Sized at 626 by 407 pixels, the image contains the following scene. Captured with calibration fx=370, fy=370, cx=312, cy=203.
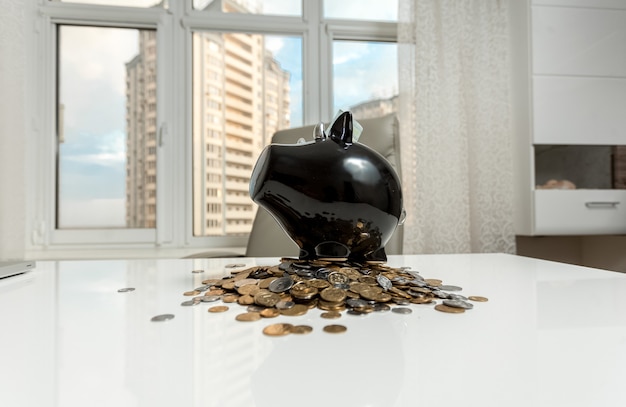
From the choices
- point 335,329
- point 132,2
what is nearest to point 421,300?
point 335,329

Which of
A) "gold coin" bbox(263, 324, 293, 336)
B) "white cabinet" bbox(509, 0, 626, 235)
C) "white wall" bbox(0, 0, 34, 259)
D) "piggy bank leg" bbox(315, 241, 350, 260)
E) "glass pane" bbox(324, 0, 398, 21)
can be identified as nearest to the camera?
"gold coin" bbox(263, 324, 293, 336)

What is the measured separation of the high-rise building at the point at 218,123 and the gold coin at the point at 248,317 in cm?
170

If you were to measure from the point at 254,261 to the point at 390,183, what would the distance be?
1.48ft

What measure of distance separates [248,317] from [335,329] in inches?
3.6

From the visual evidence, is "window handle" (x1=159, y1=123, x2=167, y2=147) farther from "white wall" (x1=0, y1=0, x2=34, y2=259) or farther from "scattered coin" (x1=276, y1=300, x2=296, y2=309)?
"scattered coin" (x1=276, y1=300, x2=296, y2=309)

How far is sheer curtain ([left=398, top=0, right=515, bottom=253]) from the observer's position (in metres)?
1.87

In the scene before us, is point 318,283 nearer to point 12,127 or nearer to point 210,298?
point 210,298

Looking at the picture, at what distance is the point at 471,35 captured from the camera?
1.95 metres

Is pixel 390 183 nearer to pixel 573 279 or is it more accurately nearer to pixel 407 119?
pixel 573 279

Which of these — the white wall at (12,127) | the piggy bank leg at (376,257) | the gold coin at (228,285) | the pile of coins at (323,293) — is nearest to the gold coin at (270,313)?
the pile of coins at (323,293)

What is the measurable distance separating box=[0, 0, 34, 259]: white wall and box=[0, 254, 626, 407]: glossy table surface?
125 centimetres

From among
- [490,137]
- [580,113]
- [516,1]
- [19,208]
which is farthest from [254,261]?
[516,1]

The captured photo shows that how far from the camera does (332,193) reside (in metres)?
0.50

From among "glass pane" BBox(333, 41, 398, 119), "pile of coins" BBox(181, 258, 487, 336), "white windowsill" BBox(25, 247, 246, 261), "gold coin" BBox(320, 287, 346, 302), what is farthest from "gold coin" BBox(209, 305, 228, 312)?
"glass pane" BBox(333, 41, 398, 119)
